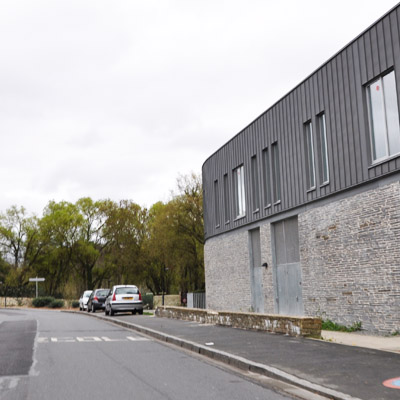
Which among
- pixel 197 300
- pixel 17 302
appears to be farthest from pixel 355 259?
pixel 17 302

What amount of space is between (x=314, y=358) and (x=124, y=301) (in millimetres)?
22639

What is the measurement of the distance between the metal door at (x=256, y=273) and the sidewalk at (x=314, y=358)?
7.45m

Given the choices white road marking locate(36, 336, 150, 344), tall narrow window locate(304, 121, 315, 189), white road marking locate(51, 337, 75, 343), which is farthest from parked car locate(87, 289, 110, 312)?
tall narrow window locate(304, 121, 315, 189)

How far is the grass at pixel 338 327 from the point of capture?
16.1 m

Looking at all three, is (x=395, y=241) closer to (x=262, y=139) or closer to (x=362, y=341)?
(x=362, y=341)

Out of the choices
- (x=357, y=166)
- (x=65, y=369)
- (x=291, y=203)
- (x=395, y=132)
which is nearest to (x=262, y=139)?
(x=291, y=203)

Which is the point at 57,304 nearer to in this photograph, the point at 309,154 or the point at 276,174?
the point at 276,174

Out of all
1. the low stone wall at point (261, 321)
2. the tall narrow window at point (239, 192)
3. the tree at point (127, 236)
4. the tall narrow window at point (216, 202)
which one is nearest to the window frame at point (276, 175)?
the tall narrow window at point (239, 192)

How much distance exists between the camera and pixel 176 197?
46812mm

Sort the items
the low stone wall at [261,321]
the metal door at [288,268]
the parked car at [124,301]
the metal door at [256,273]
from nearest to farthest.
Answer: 1. the low stone wall at [261,321]
2. the metal door at [288,268]
3. the metal door at [256,273]
4. the parked car at [124,301]

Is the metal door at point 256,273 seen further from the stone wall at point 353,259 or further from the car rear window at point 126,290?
the car rear window at point 126,290

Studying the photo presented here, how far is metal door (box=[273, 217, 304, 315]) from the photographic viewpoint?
20.4 meters

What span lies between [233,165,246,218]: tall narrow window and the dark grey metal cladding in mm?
982

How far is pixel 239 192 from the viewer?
86.9ft
